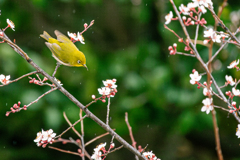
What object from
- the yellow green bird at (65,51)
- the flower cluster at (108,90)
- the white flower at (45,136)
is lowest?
the white flower at (45,136)

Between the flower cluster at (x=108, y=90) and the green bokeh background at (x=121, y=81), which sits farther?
the green bokeh background at (x=121, y=81)

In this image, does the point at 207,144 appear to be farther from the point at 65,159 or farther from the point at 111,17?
the point at 111,17

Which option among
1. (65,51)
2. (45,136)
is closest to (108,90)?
(45,136)

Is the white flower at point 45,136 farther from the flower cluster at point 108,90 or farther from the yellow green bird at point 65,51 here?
the yellow green bird at point 65,51

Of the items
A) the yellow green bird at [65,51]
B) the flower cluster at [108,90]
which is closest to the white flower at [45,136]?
the flower cluster at [108,90]

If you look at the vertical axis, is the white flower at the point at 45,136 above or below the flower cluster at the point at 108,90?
below

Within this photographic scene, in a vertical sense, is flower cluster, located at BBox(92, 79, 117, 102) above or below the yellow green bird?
below

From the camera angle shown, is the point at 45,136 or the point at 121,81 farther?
the point at 121,81

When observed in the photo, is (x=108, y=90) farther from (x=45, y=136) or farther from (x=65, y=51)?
(x=65, y=51)

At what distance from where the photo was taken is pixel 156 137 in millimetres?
2938

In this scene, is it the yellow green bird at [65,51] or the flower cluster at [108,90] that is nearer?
the flower cluster at [108,90]

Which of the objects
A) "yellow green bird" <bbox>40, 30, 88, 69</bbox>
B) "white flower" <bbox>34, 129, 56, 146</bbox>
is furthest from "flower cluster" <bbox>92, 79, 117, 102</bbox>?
"yellow green bird" <bbox>40, 30, 88, 69</bbox>

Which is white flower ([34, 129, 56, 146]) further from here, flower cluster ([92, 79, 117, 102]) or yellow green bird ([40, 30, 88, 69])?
yellow green bird ([40, 30, 88, 69])

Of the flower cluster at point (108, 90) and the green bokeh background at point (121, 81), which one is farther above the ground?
the green bokeh background at point (121, 81)
